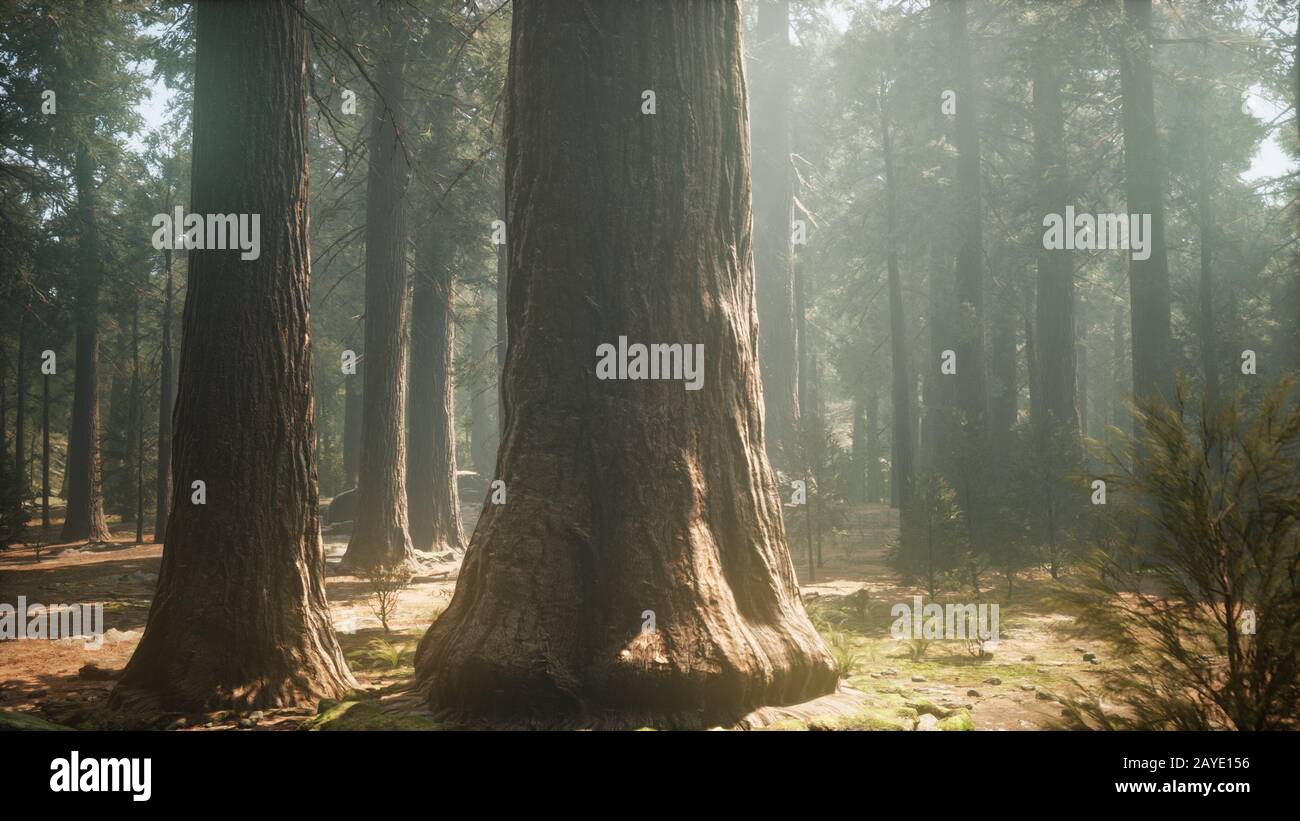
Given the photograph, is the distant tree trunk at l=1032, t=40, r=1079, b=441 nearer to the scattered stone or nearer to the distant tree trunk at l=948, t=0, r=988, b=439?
the distant tree trunk at l=948, t=0, r=988, b=439

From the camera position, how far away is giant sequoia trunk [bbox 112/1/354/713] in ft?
19.2

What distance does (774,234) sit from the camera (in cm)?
1950

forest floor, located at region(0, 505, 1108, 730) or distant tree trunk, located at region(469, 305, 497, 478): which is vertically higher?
distant tree trunk, located at region(469, 305, 497, 478)

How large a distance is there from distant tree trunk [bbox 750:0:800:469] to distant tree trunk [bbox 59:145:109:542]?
1606 centimetres

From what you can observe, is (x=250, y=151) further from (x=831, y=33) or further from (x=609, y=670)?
(x=831, y=33)

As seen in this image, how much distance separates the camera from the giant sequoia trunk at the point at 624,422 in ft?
15.5

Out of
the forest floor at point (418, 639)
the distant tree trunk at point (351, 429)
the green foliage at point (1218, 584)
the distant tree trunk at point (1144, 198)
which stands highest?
the distant tree trunk at point (1144, 198)

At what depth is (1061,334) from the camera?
67.2 ft

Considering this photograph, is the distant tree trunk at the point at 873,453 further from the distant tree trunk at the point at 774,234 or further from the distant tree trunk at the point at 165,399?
the distant tree trunk at the point at 165,399

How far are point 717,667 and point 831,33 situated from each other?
86.2 ft

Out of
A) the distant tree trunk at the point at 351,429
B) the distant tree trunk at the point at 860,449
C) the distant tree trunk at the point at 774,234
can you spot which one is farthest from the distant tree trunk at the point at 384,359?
the distant tree trunk at the point at 860,449

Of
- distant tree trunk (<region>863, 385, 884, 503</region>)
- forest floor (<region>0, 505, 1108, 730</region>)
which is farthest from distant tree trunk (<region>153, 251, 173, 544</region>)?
distant tree trunk (<region>863, 385, 884, 503</region>)

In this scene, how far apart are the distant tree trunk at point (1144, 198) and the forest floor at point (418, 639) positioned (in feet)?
16.5
